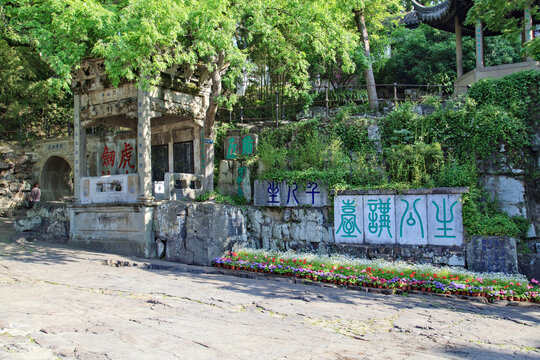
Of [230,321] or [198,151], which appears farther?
[198,151]

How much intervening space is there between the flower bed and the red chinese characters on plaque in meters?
6.59

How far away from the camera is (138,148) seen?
34.4 feet

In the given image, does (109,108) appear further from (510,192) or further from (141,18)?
(510,192)

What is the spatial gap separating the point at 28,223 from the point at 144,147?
4.87 meters

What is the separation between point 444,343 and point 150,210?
7.47m

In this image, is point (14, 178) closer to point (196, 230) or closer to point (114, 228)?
point (114, 228)

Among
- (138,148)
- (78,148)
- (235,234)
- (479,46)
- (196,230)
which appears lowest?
(235,234)

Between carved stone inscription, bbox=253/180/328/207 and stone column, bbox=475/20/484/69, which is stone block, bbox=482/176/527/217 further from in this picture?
stone column, bbox=475/20/484/69

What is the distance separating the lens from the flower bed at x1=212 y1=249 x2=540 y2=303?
7070 millimetres

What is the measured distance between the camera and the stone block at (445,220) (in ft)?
28.3

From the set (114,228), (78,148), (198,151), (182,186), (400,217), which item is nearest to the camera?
(400,217)

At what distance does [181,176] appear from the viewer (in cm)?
1114

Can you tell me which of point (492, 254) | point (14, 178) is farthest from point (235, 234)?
point (14, 178)

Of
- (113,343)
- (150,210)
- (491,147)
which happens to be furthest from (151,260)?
(491,147)
